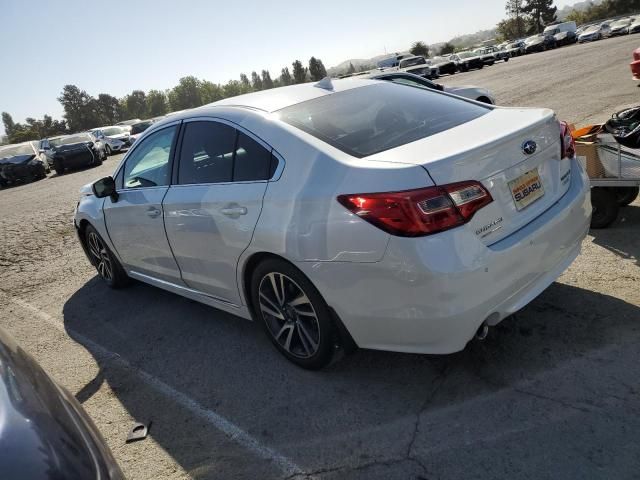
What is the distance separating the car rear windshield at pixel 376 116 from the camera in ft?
9.62

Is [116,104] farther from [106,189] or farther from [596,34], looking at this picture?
[106,189]

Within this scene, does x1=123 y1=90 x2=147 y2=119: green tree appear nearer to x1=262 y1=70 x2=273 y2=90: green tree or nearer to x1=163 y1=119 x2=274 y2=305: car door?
x1=262 y1=70 x2=273 y2=90: green tree

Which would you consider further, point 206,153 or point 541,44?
point 541,44

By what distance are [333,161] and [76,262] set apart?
5322mm

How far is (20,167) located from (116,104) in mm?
83738

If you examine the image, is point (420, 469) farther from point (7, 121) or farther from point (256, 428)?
point (7, 121)

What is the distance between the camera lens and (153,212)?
4.02 meters

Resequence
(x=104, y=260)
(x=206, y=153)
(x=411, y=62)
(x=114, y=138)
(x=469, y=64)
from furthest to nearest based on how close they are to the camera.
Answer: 1. (x=469, y=64)
2. (x=411, y=62)
3. (x=114, y=138)
4. (x=104, y=260)
5. (x=206, y=153)

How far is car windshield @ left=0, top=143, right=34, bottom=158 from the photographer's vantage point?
21.5m

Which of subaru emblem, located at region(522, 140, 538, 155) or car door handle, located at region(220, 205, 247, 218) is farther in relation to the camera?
car door handle, located at region(220, 205, 247, 218)

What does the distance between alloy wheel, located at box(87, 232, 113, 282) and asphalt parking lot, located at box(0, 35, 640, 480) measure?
76 cm

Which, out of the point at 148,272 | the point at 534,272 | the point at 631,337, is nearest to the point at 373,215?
the point at 534,272

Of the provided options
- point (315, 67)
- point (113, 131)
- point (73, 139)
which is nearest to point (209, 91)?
point (315, 67)

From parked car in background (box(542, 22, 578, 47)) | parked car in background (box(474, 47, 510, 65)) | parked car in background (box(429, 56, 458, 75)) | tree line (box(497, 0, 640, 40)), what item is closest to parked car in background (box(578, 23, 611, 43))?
parked car in background (box(542, 22, 578, 47))
